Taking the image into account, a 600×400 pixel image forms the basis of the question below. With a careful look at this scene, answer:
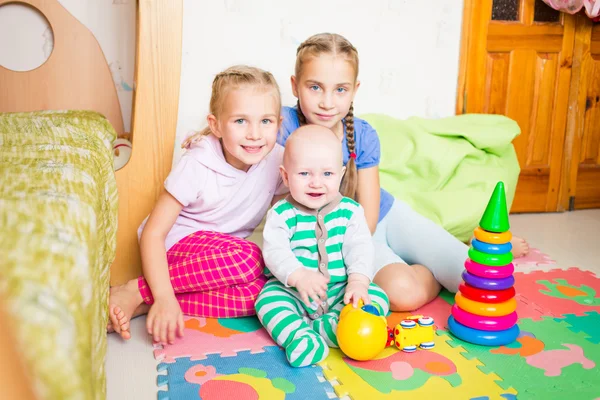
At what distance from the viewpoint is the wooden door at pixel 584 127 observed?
229cm

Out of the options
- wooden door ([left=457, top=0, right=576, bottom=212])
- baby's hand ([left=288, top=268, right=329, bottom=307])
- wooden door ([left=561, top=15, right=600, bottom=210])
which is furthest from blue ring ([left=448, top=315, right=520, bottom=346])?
wooden door ([left=561, top=15, right=600, bottom=210])

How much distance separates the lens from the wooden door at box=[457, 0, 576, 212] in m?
2.21

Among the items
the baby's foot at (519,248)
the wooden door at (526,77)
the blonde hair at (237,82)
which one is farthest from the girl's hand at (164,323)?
the wooden door at (526,77)

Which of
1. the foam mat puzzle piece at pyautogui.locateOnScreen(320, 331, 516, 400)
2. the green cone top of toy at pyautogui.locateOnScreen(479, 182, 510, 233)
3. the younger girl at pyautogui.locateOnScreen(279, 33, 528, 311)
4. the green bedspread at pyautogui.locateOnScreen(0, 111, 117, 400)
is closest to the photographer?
the green bedspread at pyautogui.locateOnScreen(0, 111, 117, 400)

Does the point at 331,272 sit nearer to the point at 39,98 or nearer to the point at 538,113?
the point at 39,98

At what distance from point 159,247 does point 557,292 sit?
1.04m

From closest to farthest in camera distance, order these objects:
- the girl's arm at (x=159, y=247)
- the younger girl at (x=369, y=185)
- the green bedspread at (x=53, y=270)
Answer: the green bedspread at (x=53, y=270), the girl's arm at (x=159, y=247), the younger girl at (x=369, y=185)

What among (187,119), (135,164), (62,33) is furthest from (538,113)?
(62,33)

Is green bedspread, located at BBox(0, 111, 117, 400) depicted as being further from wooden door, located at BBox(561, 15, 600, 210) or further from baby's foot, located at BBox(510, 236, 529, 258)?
wooden door, located at BBox(561, 15, 600, 210)

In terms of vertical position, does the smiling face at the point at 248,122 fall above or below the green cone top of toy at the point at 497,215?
above

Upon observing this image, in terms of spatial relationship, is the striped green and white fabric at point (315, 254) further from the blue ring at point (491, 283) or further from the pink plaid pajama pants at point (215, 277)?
the blue ring at point (491, 283)

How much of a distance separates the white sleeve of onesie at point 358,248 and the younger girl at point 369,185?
0.46ft

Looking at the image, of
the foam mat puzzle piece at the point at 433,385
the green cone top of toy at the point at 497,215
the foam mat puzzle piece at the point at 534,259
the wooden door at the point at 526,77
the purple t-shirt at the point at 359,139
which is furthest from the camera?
the wooden door at the point at 526,77

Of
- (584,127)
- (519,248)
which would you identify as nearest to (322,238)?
(519,248)
